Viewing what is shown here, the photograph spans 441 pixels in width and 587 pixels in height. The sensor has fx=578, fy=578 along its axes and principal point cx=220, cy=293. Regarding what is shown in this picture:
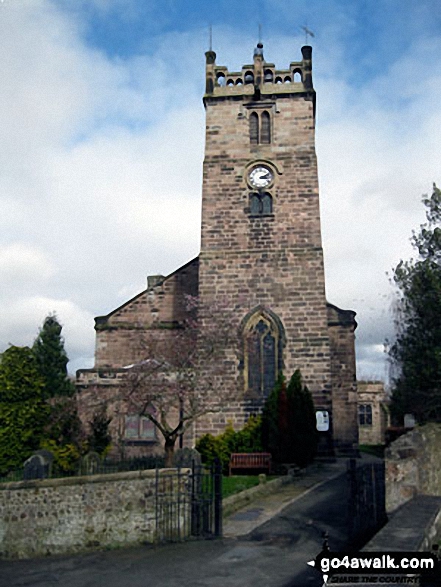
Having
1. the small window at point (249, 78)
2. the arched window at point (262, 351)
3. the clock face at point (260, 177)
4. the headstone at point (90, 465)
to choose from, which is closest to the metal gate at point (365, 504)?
the headstone at point (90, 465)

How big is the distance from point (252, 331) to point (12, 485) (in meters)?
12.3

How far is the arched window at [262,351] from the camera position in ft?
75.3

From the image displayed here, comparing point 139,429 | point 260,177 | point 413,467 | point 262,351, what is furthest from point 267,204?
point 413,467

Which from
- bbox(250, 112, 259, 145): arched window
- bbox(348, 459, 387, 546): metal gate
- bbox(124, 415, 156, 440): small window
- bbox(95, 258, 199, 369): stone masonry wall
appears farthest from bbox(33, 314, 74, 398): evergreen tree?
bbox(348, 459, 387, 546): metal gate

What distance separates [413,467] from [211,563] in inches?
158

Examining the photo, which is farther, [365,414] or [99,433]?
[365,414]

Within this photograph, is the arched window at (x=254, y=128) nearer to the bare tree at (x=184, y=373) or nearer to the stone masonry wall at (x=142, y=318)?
the stone masonry wall at (x=142, y=318)

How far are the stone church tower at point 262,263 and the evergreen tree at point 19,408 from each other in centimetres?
210

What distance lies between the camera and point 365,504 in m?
11.5

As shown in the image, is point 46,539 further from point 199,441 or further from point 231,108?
point 231,108

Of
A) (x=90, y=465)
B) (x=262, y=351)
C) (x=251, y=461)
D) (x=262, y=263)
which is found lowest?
(x=251, y=461)

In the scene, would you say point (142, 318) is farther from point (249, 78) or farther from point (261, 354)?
point (249, 78)

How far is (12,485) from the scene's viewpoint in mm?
13188

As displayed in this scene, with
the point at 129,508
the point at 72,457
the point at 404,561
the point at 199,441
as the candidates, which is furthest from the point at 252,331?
the point at 404,561
